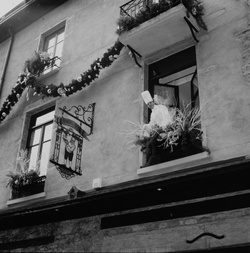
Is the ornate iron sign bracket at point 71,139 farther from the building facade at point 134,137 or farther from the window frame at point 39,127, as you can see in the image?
the window frame at point 39,127

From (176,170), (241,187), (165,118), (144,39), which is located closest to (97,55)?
(144,39)

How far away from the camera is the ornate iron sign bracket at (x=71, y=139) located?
8.30 metres

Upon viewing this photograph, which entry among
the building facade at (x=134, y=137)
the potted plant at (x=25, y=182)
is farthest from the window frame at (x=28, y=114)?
the potted plant at (x=25, y=182)

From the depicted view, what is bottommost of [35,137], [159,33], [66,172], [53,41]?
[66,172]

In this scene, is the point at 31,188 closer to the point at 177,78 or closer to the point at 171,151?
the point at 171,151

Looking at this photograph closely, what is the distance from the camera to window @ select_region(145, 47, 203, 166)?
24.6ft

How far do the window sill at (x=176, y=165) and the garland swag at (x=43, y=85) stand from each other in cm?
305

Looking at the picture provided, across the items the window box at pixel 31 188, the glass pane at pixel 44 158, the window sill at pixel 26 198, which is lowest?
the window sill at pixel 26 198

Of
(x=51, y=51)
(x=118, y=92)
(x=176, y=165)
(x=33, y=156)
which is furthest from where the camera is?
(x=51, y=51)

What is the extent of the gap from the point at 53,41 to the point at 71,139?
4945mm

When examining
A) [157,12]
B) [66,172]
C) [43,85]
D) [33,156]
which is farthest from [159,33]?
[33,156]

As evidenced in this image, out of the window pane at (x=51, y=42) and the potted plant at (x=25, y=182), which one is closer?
the potted plant at (x=25, y=182)

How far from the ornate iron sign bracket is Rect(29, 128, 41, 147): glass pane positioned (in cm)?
174

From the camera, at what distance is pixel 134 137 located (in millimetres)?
8414
